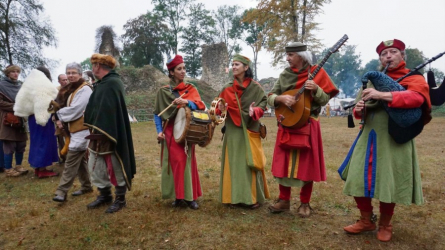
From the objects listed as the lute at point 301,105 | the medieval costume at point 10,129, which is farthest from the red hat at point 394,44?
the medieval costume at point 10,129

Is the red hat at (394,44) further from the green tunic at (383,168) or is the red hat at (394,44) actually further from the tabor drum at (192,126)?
the tabor drum at (192,126)

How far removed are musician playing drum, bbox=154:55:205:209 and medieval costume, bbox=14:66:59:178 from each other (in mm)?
2890

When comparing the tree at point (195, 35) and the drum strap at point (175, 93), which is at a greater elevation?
the tree at point (195, 35)

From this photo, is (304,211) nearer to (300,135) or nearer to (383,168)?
(300,135)

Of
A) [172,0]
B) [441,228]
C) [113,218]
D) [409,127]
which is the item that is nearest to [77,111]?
[113,218]

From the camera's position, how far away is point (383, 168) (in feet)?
9.79

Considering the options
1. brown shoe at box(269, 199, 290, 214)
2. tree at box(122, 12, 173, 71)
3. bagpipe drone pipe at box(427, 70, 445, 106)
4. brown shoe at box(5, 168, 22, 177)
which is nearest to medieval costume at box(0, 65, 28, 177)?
brown shoe at box(5, 168, 22, 177)

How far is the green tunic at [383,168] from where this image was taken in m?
2.96

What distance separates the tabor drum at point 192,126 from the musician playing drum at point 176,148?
0.41 feet

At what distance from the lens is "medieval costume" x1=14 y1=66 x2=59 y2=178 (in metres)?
5.77

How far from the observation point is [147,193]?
5.03 meters

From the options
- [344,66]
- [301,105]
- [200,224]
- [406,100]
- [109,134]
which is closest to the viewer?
[406,100]

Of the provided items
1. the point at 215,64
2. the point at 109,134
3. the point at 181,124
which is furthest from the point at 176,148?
the point at 215,64

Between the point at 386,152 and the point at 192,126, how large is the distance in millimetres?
2159
